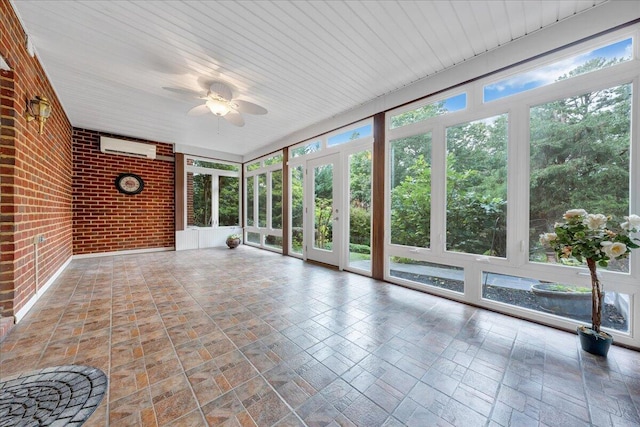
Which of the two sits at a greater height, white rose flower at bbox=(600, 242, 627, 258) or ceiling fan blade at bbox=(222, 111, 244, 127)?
ceiling fan blade at bbox=(222, 111, 244, 127)

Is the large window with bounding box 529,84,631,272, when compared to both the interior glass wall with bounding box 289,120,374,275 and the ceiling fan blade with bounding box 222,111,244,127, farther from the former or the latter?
the ceiling fan blade with bounding box 222,111,244,127

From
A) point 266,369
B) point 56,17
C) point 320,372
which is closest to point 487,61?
point 320,372

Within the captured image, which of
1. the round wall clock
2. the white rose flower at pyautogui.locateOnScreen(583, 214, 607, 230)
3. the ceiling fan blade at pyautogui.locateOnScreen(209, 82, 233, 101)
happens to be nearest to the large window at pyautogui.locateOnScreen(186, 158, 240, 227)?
A: the round wall clock

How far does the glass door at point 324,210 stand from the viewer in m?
4.59

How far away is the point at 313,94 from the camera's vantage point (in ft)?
12.0

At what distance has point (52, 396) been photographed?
1.40 metres

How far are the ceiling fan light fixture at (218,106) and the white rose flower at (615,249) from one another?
394 centimetres

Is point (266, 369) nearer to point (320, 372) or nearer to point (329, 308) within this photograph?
point (320, 372)

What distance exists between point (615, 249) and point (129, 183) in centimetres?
780

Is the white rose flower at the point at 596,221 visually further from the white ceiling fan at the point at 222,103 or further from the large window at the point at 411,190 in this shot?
the white ceiling fan at the point at 222,103

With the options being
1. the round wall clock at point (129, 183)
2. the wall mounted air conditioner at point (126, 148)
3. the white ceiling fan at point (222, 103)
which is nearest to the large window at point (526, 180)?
the white ceiling fan at point (222, 103)

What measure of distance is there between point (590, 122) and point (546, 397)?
2.31m

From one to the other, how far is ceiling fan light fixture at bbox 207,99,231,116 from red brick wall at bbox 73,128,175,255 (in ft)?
13.1

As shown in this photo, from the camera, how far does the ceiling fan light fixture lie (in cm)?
312
